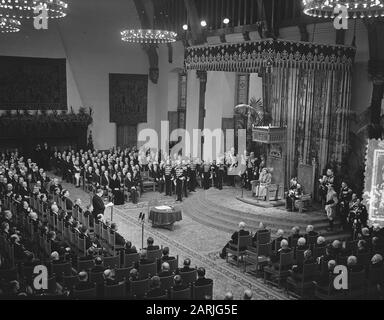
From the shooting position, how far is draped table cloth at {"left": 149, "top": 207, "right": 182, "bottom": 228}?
15.7 m

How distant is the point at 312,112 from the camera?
17.6 meters

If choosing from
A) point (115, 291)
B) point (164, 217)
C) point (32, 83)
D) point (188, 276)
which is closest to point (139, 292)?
point (115, 291)

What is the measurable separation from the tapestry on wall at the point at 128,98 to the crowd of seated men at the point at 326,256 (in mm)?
17446

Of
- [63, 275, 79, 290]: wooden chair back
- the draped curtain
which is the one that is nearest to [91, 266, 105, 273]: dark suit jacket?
[63, 275, 79, 290]: wooden chair back

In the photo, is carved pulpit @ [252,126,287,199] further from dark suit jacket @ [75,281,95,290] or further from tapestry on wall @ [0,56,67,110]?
tapestry on wall @ [0,56,67,110]

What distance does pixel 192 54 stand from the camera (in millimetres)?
17391

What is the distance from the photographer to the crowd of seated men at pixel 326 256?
998 cm

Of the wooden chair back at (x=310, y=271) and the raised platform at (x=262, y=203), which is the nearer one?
the wooden chair back at (x=310, y=271)

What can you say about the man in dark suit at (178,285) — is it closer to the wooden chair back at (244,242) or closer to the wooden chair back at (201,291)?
the wooden chair back at (201,291)

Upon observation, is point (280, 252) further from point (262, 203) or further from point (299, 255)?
point (262, 203)

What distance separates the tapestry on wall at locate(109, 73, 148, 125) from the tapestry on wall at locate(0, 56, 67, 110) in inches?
117

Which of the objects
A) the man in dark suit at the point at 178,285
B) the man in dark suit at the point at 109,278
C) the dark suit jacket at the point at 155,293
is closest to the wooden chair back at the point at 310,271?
the man in dark suit at the point at 178,285

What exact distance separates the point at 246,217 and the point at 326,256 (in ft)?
17.9
